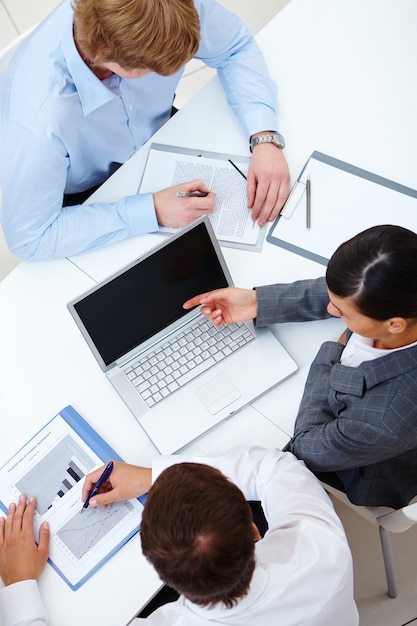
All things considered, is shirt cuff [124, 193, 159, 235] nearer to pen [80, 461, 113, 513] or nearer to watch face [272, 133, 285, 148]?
watch face [272, 133, 285, 148]

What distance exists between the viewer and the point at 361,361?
4.12 ft

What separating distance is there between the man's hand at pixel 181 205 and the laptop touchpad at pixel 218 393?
0.38 m

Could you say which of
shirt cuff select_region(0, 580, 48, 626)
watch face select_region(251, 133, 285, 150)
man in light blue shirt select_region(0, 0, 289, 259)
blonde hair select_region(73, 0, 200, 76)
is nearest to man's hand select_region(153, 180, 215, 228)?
man in light blue shirt select_region(0, 0, 289, 259)

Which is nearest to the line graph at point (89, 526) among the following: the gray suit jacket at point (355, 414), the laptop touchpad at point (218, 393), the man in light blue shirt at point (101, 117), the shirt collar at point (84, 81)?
the laptop touchpad at point (218, 393)

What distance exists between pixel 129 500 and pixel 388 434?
1.74ft

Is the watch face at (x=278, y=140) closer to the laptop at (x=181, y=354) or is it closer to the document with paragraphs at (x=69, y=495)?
the laptop at (x=181, y=354)

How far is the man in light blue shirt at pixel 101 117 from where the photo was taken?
1.19 metres

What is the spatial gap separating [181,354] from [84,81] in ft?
1.99

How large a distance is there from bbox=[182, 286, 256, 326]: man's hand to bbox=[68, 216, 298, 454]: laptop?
24 millimetres

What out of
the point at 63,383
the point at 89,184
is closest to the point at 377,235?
the point at 63,383

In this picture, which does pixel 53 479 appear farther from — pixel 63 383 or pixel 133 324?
pixel 133 324

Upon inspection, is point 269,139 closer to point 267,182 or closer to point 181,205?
point 267,182

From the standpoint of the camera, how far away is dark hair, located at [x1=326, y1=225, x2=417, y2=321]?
1.06m

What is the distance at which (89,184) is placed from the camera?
170 centimetres
